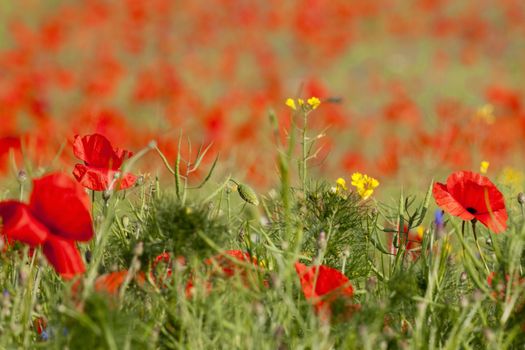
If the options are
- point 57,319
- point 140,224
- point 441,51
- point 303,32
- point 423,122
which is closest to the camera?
point 57,319

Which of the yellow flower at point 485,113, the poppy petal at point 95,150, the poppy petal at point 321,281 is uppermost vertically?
the yellow flower at point 485,113

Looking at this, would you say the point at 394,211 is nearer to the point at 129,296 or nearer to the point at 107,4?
the point at 129,296

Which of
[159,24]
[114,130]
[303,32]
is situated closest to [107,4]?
[159,24]

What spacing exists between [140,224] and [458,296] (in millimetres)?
503

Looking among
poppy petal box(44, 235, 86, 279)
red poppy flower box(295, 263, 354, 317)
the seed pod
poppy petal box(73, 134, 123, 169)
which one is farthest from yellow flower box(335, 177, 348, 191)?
poppy petal box(44, 235, 86, 279)

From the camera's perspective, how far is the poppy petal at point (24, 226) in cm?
99

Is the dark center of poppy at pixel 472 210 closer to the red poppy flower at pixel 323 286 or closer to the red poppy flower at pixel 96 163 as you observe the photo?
the red poppy flower at pixel 323 286

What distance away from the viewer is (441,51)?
10359mm

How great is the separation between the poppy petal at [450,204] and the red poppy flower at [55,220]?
52 cm

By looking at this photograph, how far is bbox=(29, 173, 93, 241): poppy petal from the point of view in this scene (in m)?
1.01

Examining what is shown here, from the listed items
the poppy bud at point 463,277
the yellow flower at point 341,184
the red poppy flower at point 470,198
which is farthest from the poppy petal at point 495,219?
the yellow flower at point 341,184

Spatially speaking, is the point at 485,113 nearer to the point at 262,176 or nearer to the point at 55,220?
the point at 262,176

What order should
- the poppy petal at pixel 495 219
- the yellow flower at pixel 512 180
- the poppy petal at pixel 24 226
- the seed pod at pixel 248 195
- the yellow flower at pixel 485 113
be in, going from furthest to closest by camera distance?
the yellow flower at pixel 485 113, the yellow flower at pixel 512 180, the seed pod at pixel 248 195, the poppy petal at pixel 495 219, the poppy petal at pixel 24 226

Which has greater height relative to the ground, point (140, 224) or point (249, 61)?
point (249, 61)
